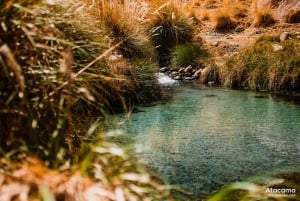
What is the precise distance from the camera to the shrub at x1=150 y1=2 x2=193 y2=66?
32.2 feet

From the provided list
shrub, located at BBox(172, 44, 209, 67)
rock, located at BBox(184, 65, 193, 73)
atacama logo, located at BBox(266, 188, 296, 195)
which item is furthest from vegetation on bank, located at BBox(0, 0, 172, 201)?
shrub, located at BBox(172, 44, 209, 67)

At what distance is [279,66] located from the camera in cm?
725

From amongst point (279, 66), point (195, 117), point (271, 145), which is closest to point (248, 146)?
point (271, 145)

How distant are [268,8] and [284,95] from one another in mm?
6126

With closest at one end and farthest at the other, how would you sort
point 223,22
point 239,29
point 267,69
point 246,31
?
point 267,69
point 246,31
point 239,29
point 223,22

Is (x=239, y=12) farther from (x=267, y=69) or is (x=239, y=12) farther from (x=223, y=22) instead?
(x=267, y=69)

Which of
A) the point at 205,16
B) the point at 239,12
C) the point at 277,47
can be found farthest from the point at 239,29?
the point at 277,47

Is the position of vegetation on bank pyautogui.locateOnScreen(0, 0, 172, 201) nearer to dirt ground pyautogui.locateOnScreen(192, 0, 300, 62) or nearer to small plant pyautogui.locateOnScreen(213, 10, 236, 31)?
dirt ground pyautogui.locateOnScreen(192, 0, 300, 62)

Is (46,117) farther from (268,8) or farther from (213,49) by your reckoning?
(268,8)

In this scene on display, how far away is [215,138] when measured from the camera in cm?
432

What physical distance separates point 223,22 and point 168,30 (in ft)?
8.76

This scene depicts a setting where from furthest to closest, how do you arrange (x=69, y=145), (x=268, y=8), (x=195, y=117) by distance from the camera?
(x=268, y=8), (x=195, y=117), (x=69, y=145)

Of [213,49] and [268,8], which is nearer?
[213,49]

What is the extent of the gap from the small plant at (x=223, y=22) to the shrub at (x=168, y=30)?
205 centimetres
